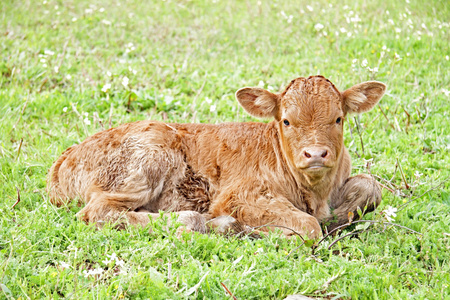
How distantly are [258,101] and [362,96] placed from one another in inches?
45.6

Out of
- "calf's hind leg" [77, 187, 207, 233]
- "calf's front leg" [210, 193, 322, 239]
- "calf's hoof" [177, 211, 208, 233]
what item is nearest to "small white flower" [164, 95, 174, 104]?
"calf's hind leg" [77, 187, 207, 233]

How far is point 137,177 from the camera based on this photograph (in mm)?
5957

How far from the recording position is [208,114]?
886 centimetres

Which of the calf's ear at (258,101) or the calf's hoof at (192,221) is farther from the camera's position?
the calf's ear at (258,101)

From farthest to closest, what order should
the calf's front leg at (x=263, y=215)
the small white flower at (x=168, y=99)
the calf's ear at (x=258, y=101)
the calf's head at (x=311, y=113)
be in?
the small white flower at (x=168, y=99)
the calf's ear at (x=258, y=101)
the calf's front leg at (x=263, y=215)
the calf's head at (x=311, y=113)

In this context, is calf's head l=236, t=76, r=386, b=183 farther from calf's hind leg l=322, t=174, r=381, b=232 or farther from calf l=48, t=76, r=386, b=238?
calf's hind leg l=322, t=174, r=381, b=232

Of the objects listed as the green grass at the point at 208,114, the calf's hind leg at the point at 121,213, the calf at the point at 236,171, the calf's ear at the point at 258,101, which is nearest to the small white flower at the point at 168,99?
the green grass at the point at 208,114

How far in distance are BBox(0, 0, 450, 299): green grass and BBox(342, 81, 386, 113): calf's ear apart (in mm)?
1067

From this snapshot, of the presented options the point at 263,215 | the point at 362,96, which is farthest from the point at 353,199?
the point at 362,96

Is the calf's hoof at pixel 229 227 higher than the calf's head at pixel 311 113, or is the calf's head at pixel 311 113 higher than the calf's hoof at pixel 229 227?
the calf's head at pixel 311 113

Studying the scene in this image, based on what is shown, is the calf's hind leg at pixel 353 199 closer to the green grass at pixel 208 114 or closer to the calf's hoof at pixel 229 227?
the green grass at pixel 208 114

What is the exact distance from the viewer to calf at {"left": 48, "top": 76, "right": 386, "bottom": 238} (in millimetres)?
5570

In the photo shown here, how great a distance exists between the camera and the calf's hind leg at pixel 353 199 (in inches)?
226

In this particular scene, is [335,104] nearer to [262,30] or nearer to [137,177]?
[137,177]
